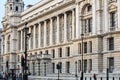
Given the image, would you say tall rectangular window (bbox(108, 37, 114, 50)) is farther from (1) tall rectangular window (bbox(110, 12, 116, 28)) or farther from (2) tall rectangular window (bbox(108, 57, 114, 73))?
(1) tall rectangular window (bbox(110, 12, 116, 28))

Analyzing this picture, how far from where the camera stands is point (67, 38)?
309ft

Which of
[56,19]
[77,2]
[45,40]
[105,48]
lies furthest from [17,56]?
[105,48]

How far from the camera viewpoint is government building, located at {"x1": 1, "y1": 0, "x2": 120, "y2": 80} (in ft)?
224

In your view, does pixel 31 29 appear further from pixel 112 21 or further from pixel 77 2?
pixel 112 21

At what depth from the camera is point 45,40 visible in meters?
109

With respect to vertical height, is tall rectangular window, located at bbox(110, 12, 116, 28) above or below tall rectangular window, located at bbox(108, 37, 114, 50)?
above

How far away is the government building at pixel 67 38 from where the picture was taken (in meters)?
68.4

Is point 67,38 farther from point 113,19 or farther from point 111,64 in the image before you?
point 111,64

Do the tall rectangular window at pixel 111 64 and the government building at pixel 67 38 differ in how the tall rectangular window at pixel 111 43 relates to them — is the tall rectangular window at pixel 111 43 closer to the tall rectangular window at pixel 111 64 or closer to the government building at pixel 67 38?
the government building at pixel 67 38

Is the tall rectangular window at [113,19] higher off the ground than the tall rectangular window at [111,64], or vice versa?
the tall rectangular window at [113,19]

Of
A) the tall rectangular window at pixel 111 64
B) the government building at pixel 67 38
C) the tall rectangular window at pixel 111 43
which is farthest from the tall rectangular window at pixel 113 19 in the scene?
the tall rectangular window at pixel 111 64

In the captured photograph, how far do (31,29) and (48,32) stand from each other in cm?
1585

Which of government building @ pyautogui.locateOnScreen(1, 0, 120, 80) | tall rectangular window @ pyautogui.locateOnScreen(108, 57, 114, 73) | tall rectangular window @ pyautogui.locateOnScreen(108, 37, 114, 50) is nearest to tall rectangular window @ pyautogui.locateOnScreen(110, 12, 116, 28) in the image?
government building @ pyautogui.locateOnScreen(1, 0, 120, 80)

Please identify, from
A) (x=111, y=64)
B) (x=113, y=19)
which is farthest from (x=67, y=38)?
(x=111, y=64)
